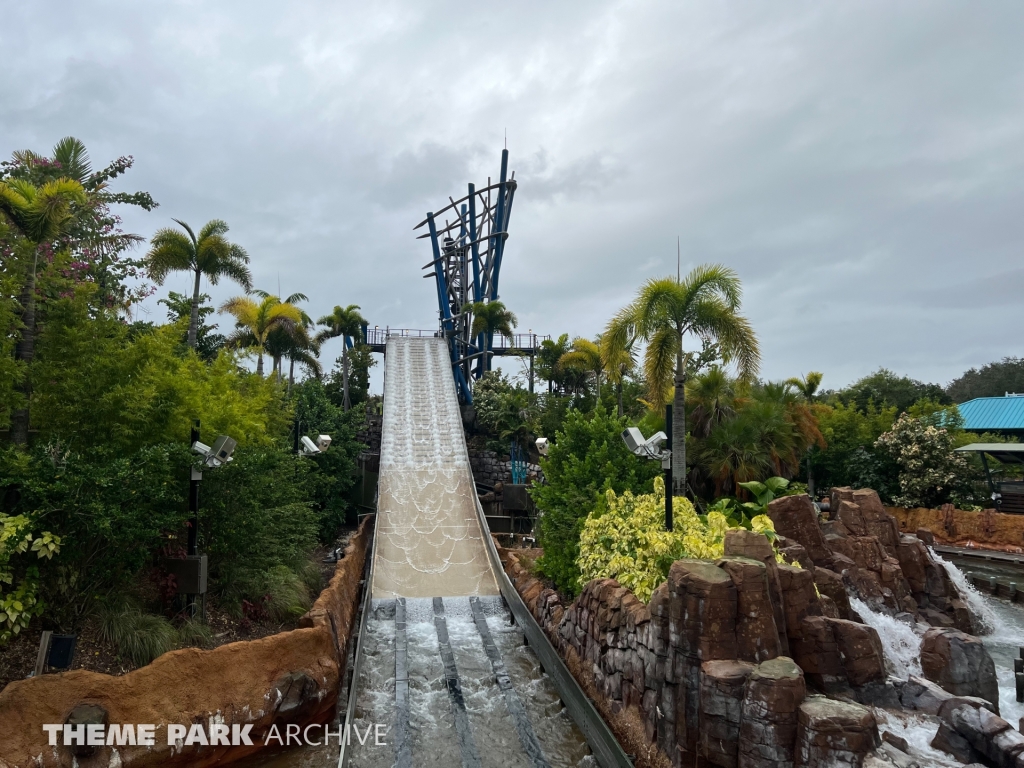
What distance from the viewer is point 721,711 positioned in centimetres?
605

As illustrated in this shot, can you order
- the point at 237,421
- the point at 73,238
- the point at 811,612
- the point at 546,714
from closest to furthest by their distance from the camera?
1. the point at 811,612
2. the point at 546,714
3. the point at 237,421
4. the point at 73,238

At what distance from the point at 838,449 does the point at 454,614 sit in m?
18.9

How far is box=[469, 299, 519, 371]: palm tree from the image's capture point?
31047 mm

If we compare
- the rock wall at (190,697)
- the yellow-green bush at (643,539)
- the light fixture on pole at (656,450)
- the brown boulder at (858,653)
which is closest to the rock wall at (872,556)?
the yellow-green bush at (643,539)

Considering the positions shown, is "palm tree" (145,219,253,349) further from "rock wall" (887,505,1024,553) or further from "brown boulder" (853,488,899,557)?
"rock wall" (887,505,1024,553)

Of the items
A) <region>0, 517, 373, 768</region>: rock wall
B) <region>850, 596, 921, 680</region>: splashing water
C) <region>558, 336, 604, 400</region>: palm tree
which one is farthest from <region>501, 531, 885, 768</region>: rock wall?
<region>558, 336, 604, 400</region>: palm tree

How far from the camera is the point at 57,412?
8.52 meters

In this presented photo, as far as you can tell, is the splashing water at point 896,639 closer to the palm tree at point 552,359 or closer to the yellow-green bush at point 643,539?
the yellow-green bush at point 643,539

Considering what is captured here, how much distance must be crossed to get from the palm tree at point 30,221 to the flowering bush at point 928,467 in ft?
76.8

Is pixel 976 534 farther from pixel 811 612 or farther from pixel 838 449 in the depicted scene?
pixel 811 612

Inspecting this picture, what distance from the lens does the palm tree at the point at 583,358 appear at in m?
27.6

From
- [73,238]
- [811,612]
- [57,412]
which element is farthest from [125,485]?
[73,238]

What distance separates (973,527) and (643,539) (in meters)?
17.2

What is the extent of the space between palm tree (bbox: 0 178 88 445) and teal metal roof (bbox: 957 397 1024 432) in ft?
114
